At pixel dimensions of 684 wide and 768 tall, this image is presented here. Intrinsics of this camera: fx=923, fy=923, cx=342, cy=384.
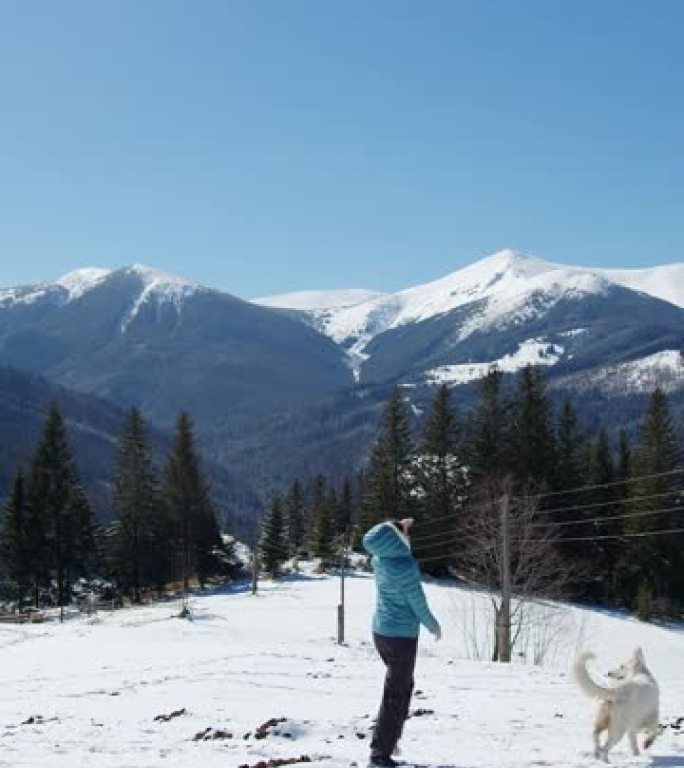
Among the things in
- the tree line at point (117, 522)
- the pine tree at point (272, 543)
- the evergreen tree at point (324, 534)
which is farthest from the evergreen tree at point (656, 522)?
the tree line at point (117, 522)

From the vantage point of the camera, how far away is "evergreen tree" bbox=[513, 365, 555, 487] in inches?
2357

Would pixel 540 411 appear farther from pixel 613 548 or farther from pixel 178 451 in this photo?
pixel 178 451

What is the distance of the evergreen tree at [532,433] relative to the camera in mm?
59875

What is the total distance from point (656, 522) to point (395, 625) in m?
50.7

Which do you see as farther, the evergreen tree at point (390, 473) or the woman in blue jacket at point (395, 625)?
the evergreen tree at point (390, 473)

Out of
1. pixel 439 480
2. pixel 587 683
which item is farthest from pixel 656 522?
pixel 587 683

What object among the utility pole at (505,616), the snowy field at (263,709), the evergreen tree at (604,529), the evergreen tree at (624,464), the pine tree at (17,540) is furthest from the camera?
the evergreen tree at (624,464)

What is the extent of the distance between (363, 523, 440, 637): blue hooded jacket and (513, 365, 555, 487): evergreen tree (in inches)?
2012

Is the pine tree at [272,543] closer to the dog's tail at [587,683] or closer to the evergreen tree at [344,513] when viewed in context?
the evergreen tree at [344,513]

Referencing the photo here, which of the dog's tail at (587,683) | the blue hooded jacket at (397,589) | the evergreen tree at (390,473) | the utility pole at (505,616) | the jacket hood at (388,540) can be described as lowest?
the utility pole at (505,616)

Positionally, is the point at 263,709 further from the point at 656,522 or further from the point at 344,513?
the point at 344,513

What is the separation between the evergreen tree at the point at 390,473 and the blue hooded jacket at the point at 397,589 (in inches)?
1972

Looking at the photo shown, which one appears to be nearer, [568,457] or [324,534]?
[568,457]

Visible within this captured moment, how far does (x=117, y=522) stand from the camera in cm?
6091
